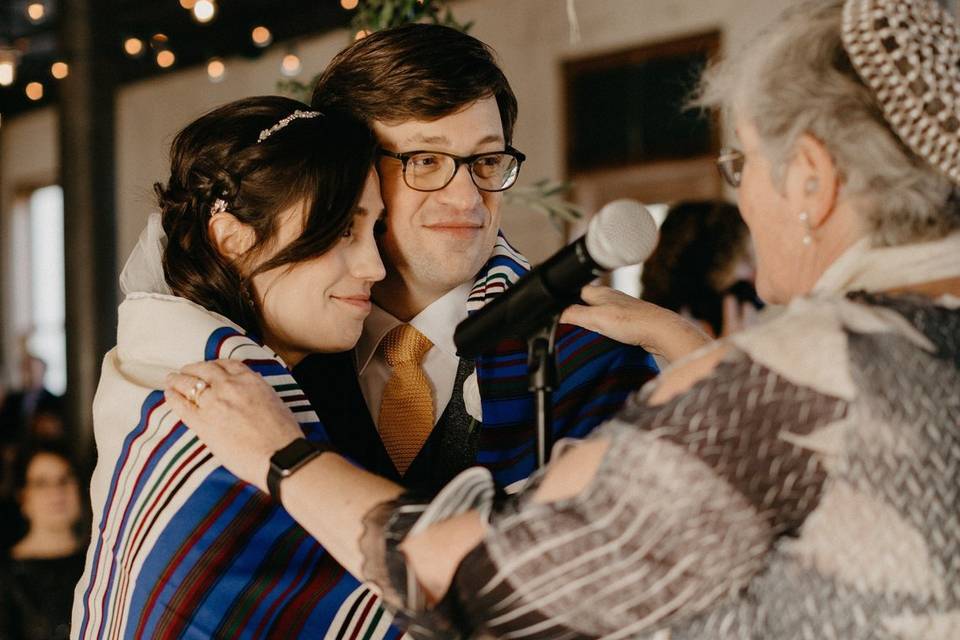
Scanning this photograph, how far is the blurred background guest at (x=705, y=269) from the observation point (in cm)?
292

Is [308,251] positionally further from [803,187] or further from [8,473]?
[8,473]

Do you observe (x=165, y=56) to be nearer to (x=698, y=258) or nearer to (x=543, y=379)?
(x=698, y=258)

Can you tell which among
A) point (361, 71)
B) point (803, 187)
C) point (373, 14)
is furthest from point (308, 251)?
point (373, 14)

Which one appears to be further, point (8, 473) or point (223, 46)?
point (223, 46)

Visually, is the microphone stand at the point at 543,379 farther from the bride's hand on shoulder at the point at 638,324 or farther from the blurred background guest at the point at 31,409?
the blurred background guest at the point at 31,409

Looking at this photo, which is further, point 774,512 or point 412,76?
point 412,76

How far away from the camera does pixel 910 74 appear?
0.99 metres

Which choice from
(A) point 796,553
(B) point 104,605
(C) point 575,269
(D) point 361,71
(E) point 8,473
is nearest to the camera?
(A) point 796,553

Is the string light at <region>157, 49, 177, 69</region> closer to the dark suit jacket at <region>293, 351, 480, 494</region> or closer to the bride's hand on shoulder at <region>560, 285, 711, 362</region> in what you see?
the dark suit jacket at <region>293, 351, 480, 494</region>

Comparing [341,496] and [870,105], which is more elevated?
[870,105]

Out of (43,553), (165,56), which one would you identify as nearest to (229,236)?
(43,553)

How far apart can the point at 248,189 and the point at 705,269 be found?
171 centimetres

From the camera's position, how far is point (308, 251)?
152 cm

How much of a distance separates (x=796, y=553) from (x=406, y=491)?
40cm
